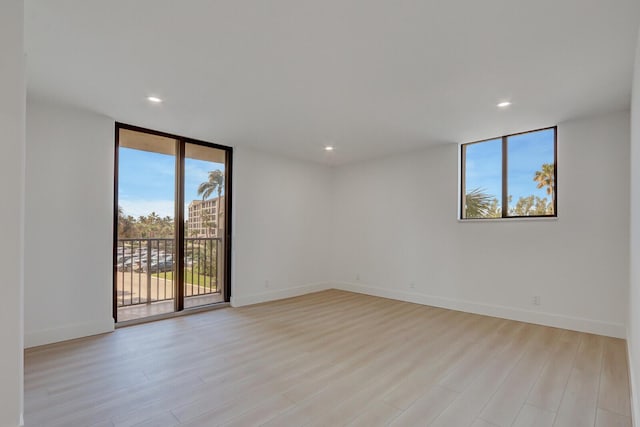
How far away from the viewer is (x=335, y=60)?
2441mm

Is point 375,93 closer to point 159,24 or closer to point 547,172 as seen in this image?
point 159,24

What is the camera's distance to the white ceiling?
6.18 feet

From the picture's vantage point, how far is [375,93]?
3.02 m

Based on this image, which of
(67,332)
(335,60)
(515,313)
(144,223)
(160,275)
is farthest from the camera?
(160,275)

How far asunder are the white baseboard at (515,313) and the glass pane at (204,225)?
107 inches

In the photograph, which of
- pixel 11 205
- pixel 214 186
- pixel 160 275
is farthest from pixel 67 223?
pixel 11 205

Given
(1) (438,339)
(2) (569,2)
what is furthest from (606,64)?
(1) (438,339)

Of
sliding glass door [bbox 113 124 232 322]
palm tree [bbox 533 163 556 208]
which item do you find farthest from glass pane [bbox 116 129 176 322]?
palm tree [bbox 533 163 556 208]

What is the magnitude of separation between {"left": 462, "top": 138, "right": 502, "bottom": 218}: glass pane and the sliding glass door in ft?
12.0

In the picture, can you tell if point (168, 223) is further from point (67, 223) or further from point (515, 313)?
point (515, 313)

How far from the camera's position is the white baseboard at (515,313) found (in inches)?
136

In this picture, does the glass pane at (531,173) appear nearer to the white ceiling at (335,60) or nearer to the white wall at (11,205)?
the white ceiling at (335,60)

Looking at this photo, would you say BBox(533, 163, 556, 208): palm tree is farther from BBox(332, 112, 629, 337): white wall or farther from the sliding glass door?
the sliding glass door

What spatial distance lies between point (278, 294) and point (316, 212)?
1.71 m
